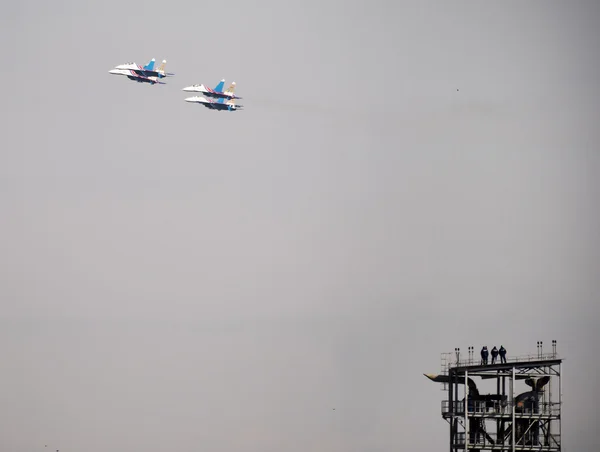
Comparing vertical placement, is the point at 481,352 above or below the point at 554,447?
above

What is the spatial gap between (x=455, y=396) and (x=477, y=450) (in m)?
7.98

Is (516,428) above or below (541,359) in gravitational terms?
below

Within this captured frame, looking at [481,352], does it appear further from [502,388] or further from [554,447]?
[554,447]

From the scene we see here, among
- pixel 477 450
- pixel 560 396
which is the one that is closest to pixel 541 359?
pixel 560 396

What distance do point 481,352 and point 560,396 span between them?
12027 millimetres

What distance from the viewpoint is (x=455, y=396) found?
513 ft

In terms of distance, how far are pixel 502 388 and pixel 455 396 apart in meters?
6.57

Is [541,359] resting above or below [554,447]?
above

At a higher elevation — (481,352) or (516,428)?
(481,352)

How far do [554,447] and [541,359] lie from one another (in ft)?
39.2

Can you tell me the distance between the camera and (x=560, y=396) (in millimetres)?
152500

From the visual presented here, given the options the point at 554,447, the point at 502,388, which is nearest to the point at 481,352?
the point at 502,388

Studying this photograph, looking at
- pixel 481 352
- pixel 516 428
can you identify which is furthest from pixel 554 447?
pixel 481 352

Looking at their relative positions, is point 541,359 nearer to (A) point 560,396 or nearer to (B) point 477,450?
(A) point 560,396
